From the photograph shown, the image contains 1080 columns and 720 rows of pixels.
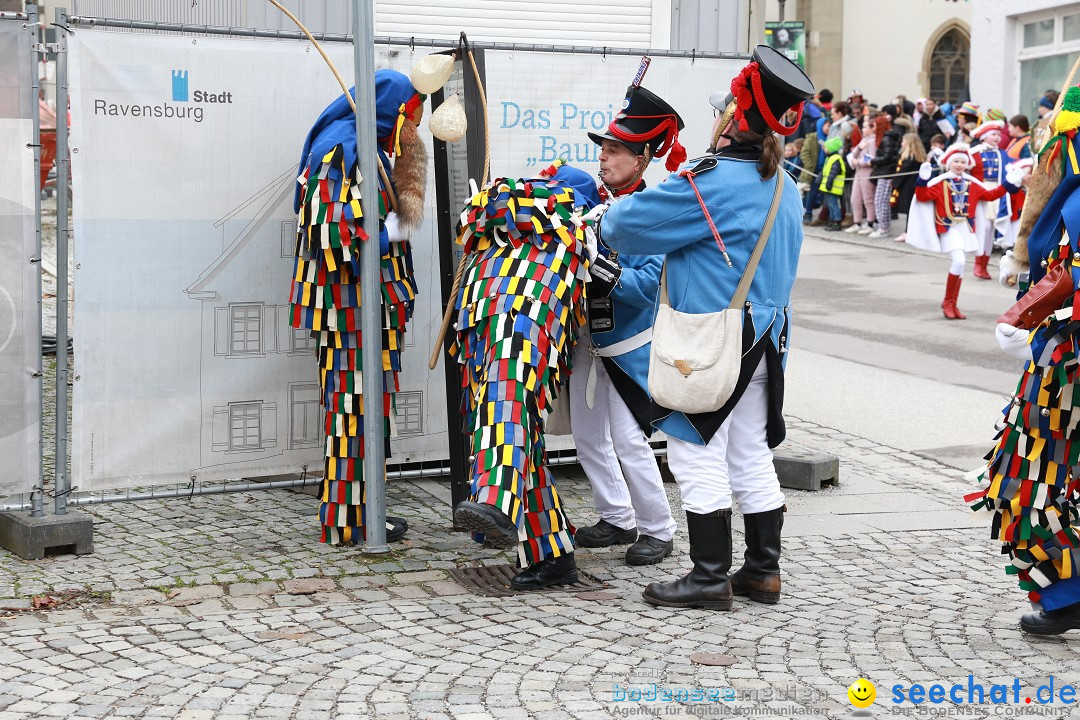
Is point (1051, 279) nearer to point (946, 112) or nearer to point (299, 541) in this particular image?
point (299, 541)

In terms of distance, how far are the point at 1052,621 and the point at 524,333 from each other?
2.03 m

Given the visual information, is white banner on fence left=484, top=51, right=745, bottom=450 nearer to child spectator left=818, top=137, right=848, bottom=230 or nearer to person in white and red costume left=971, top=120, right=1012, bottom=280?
person in white and red costume left=971, top=120, right=1012, bottom=280

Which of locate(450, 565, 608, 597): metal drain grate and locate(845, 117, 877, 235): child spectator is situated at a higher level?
locate(845, 117, 877, 235): child spectator

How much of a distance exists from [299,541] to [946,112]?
1977 centimetres

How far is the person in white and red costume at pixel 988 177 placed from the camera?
15.8m

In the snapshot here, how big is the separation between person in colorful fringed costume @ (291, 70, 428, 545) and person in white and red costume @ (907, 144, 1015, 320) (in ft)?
30.6

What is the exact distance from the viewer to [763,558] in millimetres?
5152

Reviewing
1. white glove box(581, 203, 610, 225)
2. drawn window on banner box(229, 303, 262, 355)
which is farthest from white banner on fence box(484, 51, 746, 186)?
white glove box(581, 203, 610, 225)

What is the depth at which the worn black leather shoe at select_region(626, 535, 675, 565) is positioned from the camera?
5.73m

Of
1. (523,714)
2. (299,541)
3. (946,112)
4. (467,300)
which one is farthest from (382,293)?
(946,112)

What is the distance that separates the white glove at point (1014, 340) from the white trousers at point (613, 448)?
155 centimetres

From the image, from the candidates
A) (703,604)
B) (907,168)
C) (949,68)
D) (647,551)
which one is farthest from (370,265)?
(949,68)

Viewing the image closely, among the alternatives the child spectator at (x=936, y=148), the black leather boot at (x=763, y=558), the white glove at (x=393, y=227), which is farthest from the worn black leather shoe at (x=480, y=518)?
the child spectator at (x=936, y=148)

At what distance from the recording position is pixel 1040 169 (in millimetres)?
4695
